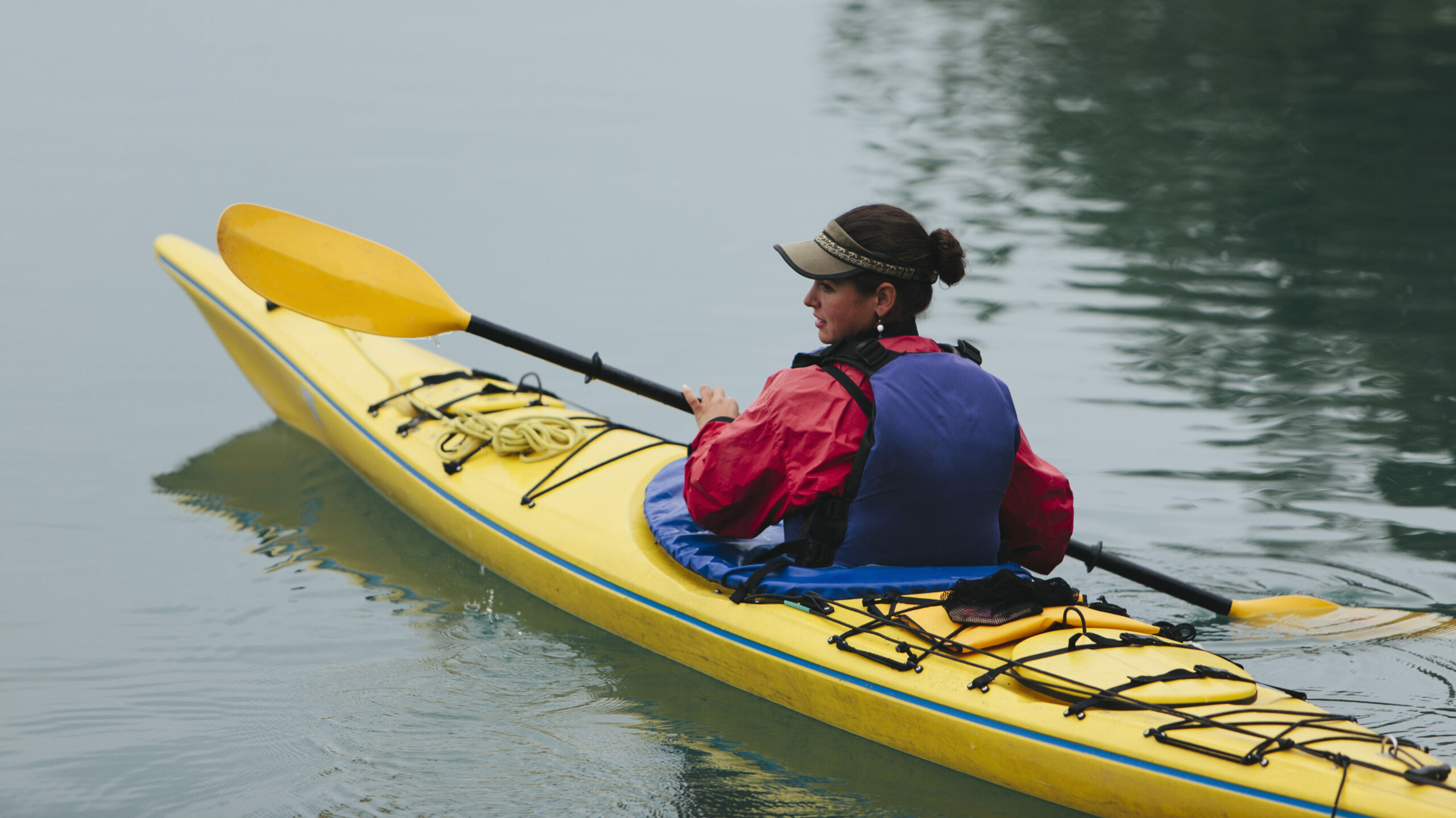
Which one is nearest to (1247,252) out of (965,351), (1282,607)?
(1282,607)

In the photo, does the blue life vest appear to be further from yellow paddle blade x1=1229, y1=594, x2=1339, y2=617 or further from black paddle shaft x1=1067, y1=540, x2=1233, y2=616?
yellow paddle blade x1=1229, y1=594, x2=1339, y2=617

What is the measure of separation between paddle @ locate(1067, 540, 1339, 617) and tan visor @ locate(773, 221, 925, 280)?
1275mm

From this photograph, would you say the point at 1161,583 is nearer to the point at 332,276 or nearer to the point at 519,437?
the point at 519,437

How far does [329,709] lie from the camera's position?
360 cm

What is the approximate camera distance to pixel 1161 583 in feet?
13.4

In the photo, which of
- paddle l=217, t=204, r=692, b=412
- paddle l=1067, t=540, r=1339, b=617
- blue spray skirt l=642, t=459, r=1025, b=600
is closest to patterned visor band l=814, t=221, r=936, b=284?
blue spray skirt l=642, t=459, r=1025, b=600

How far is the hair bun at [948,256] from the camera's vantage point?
3225mm

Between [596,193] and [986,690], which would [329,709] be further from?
[596,193]

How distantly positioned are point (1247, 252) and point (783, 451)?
20.4 ft

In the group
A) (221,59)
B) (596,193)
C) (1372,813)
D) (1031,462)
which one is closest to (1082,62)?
(596,193)

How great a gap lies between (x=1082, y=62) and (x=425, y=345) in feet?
34.3

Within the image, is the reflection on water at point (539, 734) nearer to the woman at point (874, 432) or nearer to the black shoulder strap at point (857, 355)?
the woman at point (874, 432)

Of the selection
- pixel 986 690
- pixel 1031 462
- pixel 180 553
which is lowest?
pixel 180 553

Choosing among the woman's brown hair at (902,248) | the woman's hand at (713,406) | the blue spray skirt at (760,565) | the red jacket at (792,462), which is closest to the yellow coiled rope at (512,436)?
the blue spray skirt at (760,565)
